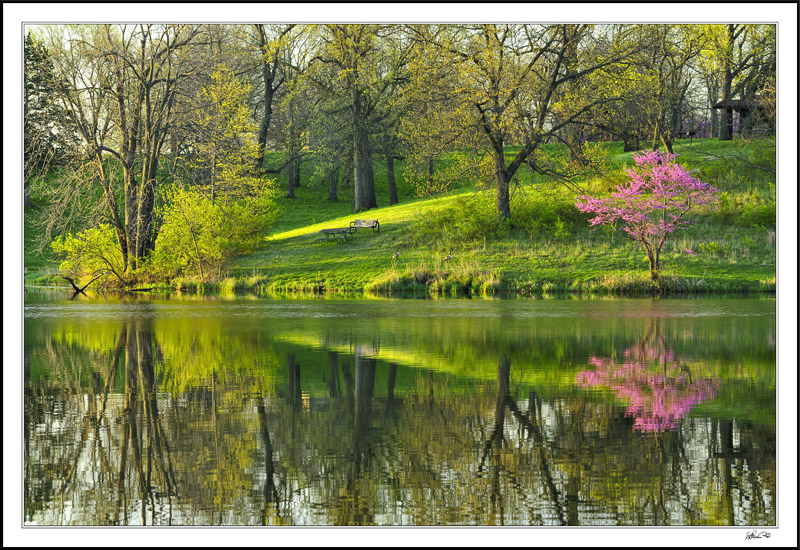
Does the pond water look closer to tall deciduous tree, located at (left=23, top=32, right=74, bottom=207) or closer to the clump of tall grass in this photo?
the clump of tall grass

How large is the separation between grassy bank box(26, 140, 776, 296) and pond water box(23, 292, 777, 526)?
16728 mm

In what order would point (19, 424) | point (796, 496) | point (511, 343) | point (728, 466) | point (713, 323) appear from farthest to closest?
point (713, 323) → point (511, 343) → point (19, 424) → point (728, 466) → point (796, 496)

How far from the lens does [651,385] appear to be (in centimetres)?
1246

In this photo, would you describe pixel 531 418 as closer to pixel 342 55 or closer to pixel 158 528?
pixel 158 528

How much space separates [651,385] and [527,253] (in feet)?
92.9

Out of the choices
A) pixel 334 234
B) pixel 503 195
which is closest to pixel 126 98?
pixel 334 234

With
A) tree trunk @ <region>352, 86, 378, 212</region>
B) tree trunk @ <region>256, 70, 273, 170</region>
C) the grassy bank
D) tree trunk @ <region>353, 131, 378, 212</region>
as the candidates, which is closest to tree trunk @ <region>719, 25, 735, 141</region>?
the grassy bank

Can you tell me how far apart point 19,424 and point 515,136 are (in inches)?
1382

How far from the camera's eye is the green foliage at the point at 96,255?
40.9 metres

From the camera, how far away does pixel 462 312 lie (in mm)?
26062

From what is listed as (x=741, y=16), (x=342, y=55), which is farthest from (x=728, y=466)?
(x=342, y=55)

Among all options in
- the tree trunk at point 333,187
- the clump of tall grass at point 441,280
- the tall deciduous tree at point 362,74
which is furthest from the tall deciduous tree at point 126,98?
the tree trunk at point 333,187

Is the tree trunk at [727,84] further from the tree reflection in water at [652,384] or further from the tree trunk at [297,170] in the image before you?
the tree reflection in water at [652,384]

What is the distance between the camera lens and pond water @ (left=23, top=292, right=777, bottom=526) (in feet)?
23.0
